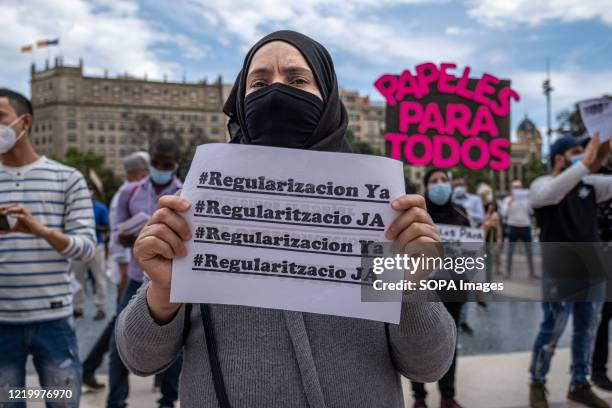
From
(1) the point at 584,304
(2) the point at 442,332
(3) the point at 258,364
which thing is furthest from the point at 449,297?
(1) the point at 584,304

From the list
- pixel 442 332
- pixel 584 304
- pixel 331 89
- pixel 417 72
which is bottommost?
pixel 584 304

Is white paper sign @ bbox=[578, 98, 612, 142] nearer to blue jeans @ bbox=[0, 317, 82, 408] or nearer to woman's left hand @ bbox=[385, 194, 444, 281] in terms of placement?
woman's left hand @ bbox=[385, 194, 444, 281]

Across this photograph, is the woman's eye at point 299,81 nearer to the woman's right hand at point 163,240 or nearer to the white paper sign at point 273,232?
the white paper sign at point 273,232

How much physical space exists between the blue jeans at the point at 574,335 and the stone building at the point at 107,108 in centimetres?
11398

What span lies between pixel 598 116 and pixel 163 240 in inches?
119

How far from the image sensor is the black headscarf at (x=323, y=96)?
1447 mm

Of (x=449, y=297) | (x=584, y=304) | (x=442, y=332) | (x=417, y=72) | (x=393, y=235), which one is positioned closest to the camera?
(x=393, y=235)

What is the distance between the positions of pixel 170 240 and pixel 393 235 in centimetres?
52

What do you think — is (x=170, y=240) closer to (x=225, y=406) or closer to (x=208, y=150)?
(x=208, y=150)

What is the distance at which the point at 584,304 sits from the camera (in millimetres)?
3984

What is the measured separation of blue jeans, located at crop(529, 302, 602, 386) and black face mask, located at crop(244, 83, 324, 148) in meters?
3.33

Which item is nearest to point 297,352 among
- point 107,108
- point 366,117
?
point 366,117

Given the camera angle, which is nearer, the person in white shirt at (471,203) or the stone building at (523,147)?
the person in white shirt at (471,203)

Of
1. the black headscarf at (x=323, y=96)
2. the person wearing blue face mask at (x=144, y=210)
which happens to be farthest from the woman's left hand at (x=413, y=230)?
the person wearing blue face mask at (x=144, y=210)
